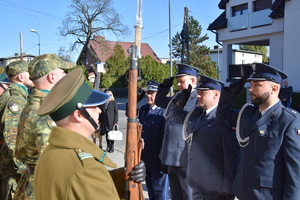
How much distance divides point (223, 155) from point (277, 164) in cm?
71

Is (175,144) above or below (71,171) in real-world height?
below

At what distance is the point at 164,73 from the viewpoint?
114 ft

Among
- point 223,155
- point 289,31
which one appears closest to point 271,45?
point 289,31

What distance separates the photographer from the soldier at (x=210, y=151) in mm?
3261

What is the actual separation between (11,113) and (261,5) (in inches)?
821

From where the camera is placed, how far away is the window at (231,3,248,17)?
22.1 metres

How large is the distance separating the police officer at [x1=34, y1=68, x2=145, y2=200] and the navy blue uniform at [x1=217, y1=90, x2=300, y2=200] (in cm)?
155

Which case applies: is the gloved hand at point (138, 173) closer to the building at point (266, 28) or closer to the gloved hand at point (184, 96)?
the gloved hand at point (184, 96)

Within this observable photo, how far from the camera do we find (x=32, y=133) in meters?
2.63

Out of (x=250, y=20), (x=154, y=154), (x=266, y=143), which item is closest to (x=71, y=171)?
(x=266, y=143)

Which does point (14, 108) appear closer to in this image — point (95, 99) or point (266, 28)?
point (95, 99)

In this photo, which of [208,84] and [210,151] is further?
[208,84]

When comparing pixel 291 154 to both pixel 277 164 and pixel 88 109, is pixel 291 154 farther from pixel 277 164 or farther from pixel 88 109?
pixel 88 109

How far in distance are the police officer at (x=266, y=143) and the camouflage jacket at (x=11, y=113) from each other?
2.34 metres
